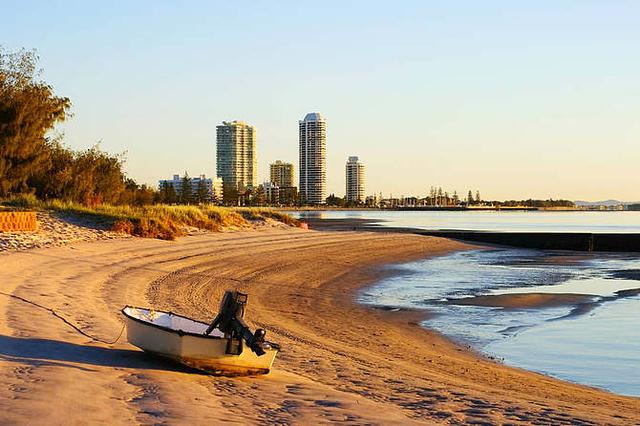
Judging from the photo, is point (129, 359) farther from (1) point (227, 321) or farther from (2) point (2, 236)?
(2) point (2, 236)

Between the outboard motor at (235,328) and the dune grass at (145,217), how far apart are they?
23.6 metres

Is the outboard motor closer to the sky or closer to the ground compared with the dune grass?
closer to the ground

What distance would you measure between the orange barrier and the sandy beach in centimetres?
310

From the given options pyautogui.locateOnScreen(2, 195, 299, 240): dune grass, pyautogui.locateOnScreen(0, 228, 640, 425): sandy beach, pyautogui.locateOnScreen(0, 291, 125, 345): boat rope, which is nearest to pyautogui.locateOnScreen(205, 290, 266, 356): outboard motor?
pyautogui.locateOnScreen(0, 228, 640, 425): sandy beach

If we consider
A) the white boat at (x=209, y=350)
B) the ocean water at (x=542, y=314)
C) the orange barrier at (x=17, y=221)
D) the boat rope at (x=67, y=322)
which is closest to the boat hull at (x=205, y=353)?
the white boat at (x=209, y=350)

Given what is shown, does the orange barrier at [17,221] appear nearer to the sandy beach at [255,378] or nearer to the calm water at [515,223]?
the sandy beach at [255,378]

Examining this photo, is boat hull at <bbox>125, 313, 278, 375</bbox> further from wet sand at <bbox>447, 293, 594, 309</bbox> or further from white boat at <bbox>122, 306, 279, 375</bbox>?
wet sand at <bbox>447, 293, 594, 309</bbox>

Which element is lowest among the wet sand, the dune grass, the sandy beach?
the wet sand

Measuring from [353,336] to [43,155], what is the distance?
3239 centimetres

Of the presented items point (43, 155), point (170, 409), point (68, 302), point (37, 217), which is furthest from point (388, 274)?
point (170, 409)

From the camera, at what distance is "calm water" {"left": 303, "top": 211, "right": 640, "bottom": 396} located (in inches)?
579

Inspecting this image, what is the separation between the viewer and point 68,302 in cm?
1588

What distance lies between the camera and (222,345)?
33.5ft

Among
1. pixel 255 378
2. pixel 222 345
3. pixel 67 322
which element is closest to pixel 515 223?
pixel 67 322
